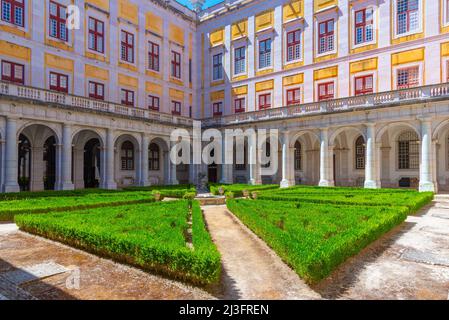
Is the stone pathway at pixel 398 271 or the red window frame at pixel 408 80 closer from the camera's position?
the stone pathway at pixel 398 271

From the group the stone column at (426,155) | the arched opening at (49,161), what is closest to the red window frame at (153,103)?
the arched opening at (49,161)

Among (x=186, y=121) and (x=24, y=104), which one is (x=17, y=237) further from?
(x=186, y=121)

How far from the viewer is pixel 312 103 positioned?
1118 inches

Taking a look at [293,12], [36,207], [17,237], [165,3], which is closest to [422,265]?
[17,237]

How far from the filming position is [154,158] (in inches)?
1409

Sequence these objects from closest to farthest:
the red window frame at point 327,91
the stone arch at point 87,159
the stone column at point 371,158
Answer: the stone column at point 371,158 → the stone arch at point 87,159 → the red window frame at point 327,91

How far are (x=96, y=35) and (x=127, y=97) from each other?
6.13 metres

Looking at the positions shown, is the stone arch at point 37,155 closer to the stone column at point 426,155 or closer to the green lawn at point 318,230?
the green lawn at point 318,230

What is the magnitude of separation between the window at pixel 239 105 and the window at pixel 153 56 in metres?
9.43

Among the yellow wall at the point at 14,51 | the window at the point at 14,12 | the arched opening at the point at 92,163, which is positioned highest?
the window at the point at 14,12

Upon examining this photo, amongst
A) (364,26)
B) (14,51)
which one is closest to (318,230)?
Answer: (364,26)

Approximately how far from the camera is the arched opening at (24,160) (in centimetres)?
2695

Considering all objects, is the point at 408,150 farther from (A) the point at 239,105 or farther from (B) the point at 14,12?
(B) the point at 14,12
